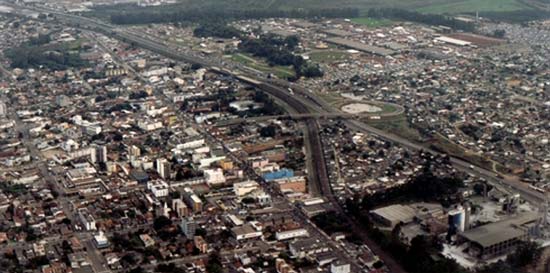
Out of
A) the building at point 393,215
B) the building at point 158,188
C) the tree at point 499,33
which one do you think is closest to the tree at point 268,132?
the building at point 158,188

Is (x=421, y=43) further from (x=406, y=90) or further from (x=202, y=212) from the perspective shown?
(x=202, y=212)

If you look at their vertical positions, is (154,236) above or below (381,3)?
below

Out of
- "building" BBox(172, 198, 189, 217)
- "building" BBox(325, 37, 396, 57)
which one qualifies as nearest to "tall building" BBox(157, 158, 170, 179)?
"building" BBox(172, 198, 189, 217)

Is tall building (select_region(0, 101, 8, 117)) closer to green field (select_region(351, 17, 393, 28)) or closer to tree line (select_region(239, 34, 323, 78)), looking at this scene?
tree line (select_region(239, 34, 323, 78))

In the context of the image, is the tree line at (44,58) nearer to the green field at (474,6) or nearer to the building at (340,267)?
the building at (340,267)

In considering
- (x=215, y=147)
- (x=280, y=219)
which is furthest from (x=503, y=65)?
(x=280, y=219)
